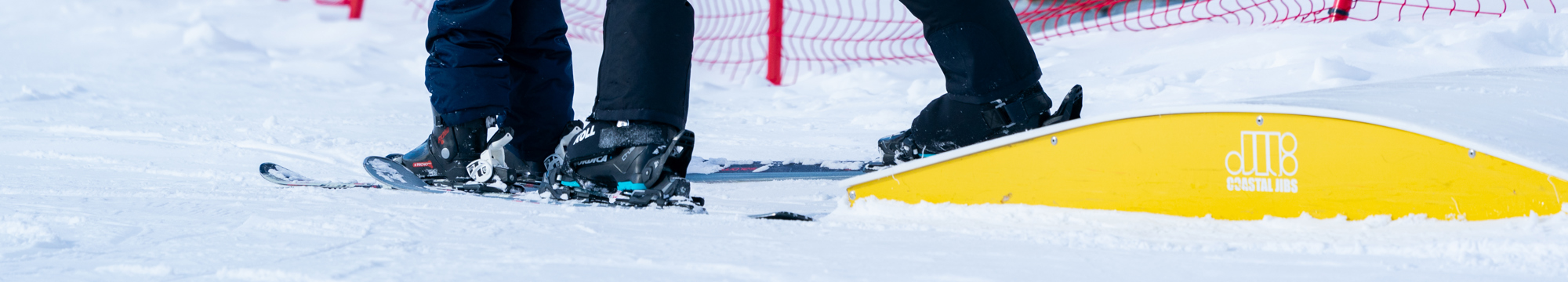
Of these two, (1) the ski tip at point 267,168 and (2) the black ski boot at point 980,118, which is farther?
(1) the ski tip at point 267,168

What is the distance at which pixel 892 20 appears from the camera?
21.3ft

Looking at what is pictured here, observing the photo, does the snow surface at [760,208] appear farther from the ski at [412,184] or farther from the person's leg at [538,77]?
the person's leg at [538,77]

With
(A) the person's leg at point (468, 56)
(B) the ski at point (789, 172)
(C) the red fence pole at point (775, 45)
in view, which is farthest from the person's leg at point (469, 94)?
(C) the red fence pole at point (775, 45)

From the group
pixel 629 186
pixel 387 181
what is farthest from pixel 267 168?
pixel 629 186

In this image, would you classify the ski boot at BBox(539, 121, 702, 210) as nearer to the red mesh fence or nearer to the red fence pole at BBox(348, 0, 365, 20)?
the red mesh fence

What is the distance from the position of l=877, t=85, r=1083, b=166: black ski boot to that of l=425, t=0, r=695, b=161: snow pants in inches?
21.6

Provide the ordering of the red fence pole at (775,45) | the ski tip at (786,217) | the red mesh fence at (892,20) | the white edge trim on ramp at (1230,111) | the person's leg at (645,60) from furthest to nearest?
the red fence pole at (775,45)
the red mesh fence at (892,20)
the person's leg at (645,60)
the ski tip at (786,217)
the white edge trim on ramp at (1230,111)

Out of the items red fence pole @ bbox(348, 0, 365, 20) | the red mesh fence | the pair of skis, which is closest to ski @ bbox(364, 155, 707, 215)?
the pair of skis

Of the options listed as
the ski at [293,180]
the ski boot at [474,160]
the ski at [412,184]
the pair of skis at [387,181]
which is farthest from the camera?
the ski boot at [474,160]

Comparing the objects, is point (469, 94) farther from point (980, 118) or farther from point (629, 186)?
point (980, 118)

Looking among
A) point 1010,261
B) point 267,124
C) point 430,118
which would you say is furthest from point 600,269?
point 430,118

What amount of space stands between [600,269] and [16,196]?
1359 millimetres

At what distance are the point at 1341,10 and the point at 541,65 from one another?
146 inches

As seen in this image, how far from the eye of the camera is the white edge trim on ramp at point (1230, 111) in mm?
1379
